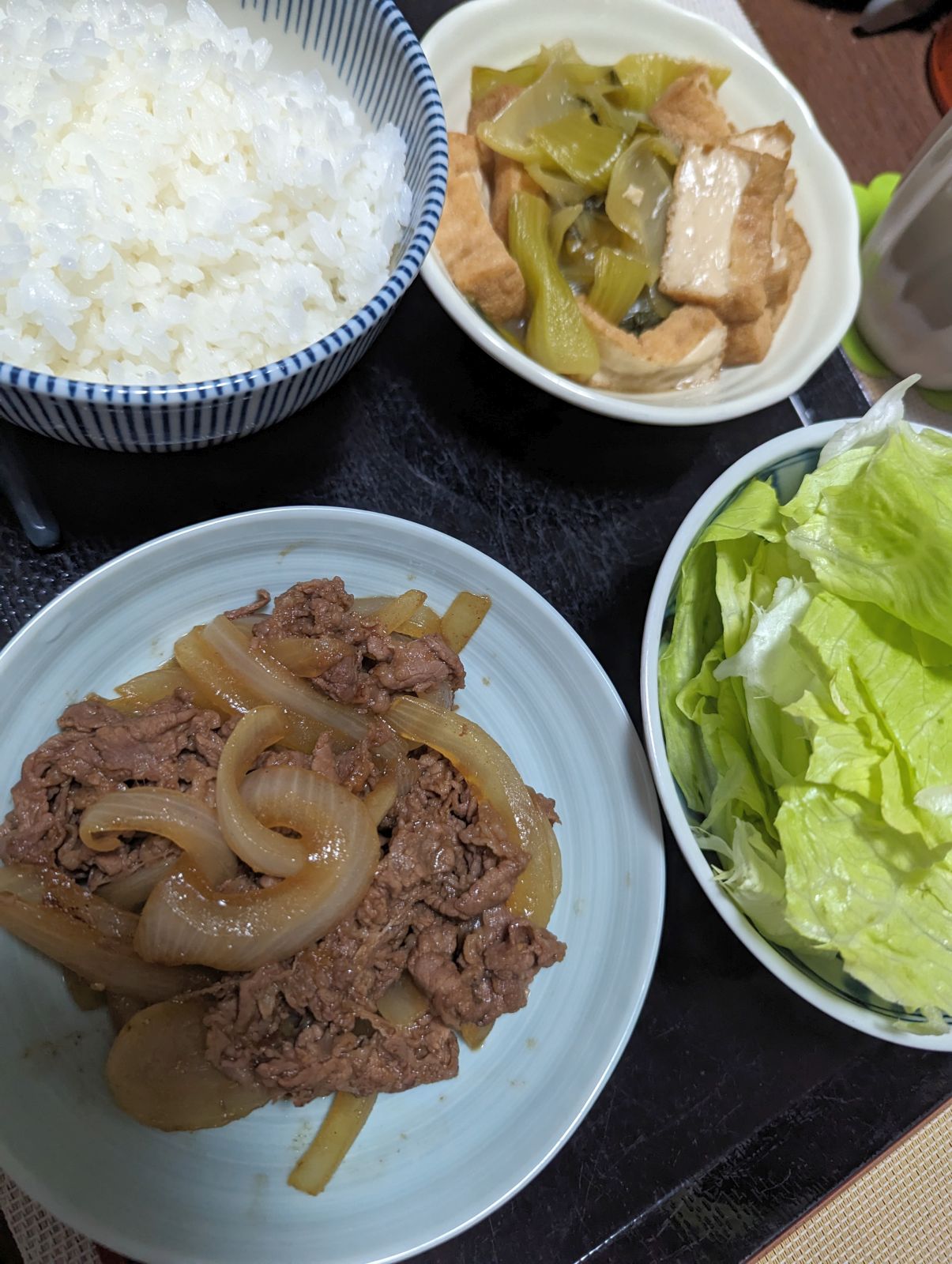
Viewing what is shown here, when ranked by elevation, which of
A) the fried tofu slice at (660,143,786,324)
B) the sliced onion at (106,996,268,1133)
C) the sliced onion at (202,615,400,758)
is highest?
the fried tofu slice at (660,143,786,324)

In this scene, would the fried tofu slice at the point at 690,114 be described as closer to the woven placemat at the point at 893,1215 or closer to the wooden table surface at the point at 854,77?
the wooden table surface at the point at 854,77

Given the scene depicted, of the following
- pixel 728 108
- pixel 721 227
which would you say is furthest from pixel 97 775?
pixel 728 108

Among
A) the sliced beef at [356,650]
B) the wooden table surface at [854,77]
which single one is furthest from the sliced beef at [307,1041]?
the wooden table surface at [854,77]

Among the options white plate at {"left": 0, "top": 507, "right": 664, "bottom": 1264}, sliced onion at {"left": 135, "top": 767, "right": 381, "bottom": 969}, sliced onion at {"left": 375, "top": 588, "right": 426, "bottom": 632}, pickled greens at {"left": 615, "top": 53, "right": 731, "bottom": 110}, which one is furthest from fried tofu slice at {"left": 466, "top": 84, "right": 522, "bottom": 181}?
sliced onion at {"left": 135, "top": 767, "right": 381, "bottom": 969}

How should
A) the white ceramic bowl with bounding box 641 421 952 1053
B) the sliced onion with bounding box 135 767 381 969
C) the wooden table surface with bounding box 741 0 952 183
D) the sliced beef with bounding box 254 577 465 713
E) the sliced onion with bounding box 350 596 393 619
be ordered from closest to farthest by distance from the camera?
1. the sliced onion with bounding box 135 767 381 969
2. the white ceramic bowl with bounding box 641 421 952 1053
3. the sliced beef with bounding box 254 577 465 713
4. the sliced onion with bounding box 350 596 393 619
5. the wooden table surface with bounding box 741 0 952 183

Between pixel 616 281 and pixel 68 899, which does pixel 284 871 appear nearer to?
pixel 68 899

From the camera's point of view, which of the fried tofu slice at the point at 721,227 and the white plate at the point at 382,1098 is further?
the fried tofu slice at the point at 721,227

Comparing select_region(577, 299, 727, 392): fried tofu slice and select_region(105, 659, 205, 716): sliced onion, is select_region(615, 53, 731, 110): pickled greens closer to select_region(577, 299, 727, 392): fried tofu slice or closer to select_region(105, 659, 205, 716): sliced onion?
select_region(577, 299, 727, 392): fried tofu slice
